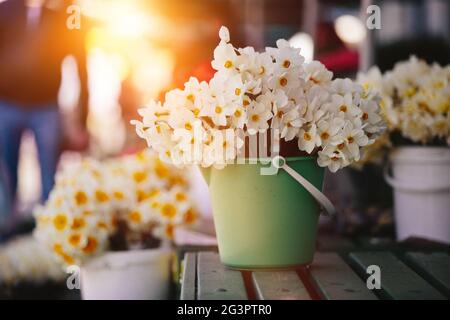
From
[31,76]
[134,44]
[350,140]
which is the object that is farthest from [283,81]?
[134,44]

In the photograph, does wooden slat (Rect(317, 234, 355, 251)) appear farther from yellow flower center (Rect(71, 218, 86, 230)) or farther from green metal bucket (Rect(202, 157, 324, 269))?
yellow flower center (Rect(71, 218, 86, 230))

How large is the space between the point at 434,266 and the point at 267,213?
41 cm

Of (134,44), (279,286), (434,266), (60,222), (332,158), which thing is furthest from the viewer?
(134,44)

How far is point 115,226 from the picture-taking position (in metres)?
2.55

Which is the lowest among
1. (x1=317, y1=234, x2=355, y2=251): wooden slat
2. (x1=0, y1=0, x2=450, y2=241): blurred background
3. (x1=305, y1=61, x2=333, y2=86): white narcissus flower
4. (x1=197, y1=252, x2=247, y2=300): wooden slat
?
(x1=317, y1=234, x2=355, y2=251): wooden slat

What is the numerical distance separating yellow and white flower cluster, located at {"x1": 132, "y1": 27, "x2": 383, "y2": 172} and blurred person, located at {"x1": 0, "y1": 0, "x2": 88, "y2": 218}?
3.39m

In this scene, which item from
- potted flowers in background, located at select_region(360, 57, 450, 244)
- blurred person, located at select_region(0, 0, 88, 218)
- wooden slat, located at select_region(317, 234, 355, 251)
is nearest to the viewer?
wooden slat, located at select_region(317, 234, 355, 251)

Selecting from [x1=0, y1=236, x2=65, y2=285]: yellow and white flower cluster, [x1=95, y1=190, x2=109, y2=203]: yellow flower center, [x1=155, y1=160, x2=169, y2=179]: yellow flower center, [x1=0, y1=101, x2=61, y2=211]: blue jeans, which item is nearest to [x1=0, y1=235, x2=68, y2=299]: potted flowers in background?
[x1=0, y1=236, x2=65, y2=285]: yellow and white flower cluster

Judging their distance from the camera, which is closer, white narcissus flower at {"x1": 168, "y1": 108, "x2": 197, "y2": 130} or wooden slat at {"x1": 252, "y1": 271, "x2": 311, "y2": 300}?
wooden slat at {"x1": 252, "y1": 271, "x2": 311, "y2": 300}

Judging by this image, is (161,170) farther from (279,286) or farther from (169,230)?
(279,286)

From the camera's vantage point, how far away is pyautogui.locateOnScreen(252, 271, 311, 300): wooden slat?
1511 mm

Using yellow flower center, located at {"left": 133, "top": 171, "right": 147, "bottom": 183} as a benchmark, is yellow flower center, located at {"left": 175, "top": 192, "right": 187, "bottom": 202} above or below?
below

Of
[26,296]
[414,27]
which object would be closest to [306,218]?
[26,296]

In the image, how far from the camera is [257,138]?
167 centimetres
